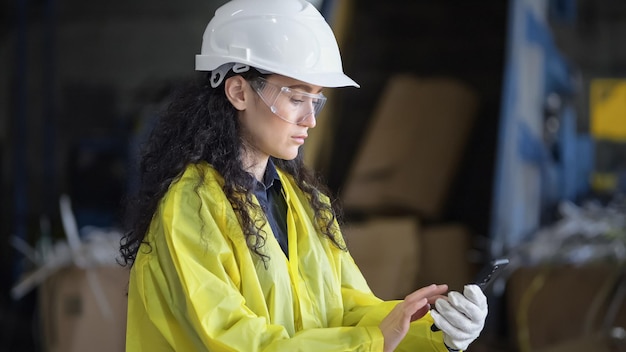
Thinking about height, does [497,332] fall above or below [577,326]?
below

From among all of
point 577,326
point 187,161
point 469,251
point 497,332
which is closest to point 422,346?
point 187,161

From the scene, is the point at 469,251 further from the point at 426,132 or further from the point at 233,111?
the point at 233,111

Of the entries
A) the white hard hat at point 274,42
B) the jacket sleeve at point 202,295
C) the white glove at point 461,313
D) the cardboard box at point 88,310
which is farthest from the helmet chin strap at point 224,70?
the cardboard box at point 88,310

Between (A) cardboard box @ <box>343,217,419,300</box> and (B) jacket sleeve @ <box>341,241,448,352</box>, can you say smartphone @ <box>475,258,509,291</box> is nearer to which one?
(B) jacket sleeve @ <box>341,241,448,352</box>

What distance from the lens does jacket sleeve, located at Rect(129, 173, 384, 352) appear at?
1.78m

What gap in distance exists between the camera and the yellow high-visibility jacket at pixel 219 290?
1.79m

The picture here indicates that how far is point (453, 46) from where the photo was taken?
6207 millimetres

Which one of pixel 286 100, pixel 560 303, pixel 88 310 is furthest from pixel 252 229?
pixel 88 310

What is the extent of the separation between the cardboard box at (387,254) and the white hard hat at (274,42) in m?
2.64

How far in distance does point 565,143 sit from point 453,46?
130 centimetres

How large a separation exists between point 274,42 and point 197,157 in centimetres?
25

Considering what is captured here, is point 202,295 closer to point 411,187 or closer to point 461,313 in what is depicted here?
point 461,313

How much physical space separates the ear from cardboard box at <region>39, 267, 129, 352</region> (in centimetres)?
243

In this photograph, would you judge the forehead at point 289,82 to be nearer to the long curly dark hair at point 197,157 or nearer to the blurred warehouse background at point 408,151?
the long curly dark hair at point 197,157
